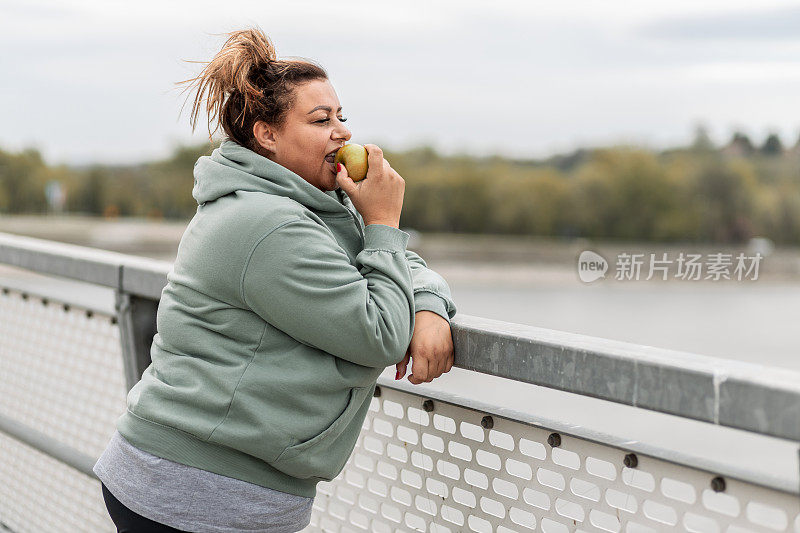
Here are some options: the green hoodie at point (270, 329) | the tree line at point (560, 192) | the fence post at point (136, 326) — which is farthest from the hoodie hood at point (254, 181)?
the tree line at point (560, 192)

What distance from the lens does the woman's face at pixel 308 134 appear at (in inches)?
67.0

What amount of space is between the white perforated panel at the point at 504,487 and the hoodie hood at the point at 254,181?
431 mm

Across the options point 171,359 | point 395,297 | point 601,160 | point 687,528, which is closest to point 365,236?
point 395,297

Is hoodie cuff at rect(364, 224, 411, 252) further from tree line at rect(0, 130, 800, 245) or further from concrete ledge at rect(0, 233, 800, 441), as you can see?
tree line at rect(0, 130, 800, 245)

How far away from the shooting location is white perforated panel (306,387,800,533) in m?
1.37

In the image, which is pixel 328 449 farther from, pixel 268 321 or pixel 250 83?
pixel 250 83

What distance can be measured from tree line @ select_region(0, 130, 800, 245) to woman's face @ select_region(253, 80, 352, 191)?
6500cm

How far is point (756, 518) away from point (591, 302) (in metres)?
51.0

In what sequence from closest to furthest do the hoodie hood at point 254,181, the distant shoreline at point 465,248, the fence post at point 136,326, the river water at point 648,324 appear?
1. the hoodie hood at point 254,181
2. the fence post at point 136,326
3. the river water at point 648,324
4. the distant shoreline at point 465,248

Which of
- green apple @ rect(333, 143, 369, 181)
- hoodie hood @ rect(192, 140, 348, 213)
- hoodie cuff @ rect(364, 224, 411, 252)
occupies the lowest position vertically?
hoodie cuff @ rect(364, 224, 411, 252)

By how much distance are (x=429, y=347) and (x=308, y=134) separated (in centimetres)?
41

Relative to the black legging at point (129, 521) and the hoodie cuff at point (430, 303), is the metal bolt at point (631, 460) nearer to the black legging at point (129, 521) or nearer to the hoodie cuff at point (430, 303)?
the hoodie cuff at point (430, 303)

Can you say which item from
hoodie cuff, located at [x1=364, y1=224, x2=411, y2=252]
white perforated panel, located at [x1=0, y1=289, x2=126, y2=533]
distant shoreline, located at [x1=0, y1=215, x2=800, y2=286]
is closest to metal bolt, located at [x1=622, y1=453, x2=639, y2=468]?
hoodie cuff, located at [x1=364, y1=224, x2=411, y2=252]

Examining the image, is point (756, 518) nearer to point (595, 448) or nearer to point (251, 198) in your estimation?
point (595, 448)
